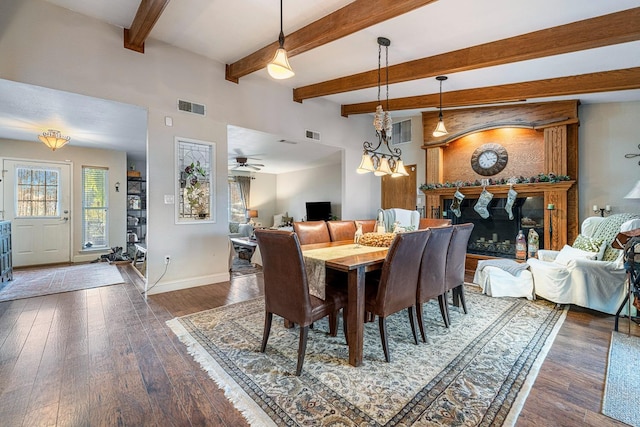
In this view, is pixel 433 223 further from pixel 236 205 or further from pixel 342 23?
pixel 236 205

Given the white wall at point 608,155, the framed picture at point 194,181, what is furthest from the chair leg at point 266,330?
the white wall at point 608,155

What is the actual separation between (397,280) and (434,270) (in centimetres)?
58

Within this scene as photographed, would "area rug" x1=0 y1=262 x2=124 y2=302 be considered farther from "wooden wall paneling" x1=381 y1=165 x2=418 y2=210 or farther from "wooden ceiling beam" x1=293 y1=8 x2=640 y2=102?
"wooden wall paneling" x1=381 y1=165 x2=418 y2=210

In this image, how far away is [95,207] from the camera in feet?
20.3

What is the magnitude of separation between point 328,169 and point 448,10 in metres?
5.79

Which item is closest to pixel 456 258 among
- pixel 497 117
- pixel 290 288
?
pixel 290 288

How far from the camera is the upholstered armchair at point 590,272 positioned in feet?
9.50

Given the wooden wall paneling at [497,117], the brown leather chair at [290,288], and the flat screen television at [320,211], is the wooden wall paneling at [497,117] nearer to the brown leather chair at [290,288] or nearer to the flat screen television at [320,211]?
the flat screen television at [320,211]

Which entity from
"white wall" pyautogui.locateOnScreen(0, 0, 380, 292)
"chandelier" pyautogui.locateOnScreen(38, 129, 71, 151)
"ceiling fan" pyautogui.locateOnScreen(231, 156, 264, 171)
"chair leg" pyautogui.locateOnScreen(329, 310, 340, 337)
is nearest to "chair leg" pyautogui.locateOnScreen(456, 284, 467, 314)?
"chair leg" pyautogui.locateOnScreen(329, 310, 340, 337)

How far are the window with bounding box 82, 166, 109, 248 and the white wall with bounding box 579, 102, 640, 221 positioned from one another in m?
8.84

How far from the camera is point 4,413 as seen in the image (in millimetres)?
1562

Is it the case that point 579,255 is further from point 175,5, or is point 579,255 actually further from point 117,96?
point 117,96

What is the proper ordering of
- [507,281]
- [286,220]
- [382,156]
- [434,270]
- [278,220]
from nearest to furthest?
[434,270] → [382,156] → [507,281] → [286,220] → [278,220]

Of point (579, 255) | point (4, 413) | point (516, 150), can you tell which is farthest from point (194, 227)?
point (516, 150)
